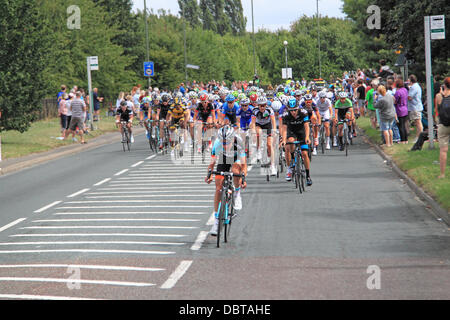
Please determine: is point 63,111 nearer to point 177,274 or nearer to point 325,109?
point 325,109

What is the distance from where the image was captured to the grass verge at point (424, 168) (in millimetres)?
15422

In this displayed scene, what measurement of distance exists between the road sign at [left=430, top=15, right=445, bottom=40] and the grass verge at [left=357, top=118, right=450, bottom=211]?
284 centimetres

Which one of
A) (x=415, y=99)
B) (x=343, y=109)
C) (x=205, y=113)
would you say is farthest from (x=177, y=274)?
(x=415, y=99)

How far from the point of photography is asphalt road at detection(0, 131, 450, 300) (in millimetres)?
9141

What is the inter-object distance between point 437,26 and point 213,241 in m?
10.6

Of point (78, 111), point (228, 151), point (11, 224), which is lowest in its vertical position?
point (11, 224)

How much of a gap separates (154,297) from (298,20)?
13096 cm

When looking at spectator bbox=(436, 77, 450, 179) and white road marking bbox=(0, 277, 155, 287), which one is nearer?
white road marking bbox=(0, 277, 155, 287)

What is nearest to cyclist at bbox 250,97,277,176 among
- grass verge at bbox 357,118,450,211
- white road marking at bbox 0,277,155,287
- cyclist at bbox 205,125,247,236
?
grass verge at bbox 357,118,450,211

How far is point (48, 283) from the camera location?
9.59m

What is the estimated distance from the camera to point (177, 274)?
9898mm

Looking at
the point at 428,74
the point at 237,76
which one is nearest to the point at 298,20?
the point at 237,76

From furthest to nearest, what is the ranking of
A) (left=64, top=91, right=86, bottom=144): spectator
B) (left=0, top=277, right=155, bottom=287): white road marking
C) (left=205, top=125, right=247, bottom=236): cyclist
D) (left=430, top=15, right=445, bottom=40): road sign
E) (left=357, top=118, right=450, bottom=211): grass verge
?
1. (left=64, top=91, right=86, bottom=144): spectator
2. (left=430, top=15, right=445, bottom=40): road sign
3. (left=357, top=118, right=450, bottom=211): grass verge
4. (left=205, top=125, right=247, bottom=236): cyclist
5. (left=0, top=277, right=155, bottom=287): white road marking

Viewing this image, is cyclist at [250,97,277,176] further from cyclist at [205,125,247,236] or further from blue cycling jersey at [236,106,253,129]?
cyclist at [205,125,247,236]
